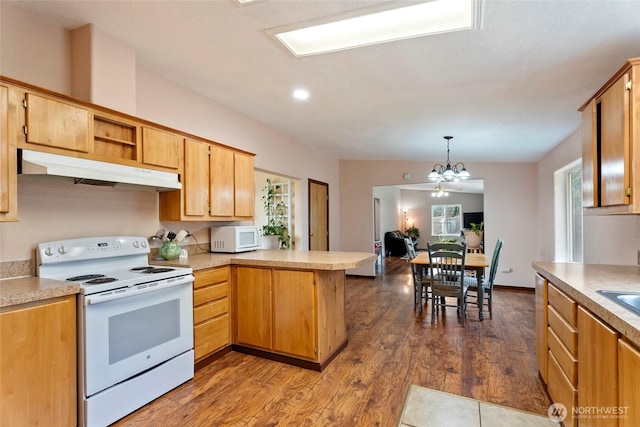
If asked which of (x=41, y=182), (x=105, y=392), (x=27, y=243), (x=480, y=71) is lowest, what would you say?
(x=105, y=392)

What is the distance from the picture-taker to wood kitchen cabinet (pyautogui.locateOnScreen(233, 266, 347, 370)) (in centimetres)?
270

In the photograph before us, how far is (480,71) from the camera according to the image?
99.0 inches

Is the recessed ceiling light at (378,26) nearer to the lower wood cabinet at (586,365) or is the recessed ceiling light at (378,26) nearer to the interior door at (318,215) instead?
the lower wood cabinet at (586,365)

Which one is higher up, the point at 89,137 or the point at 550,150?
the point at 550,150

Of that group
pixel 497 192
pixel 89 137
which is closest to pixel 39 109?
pixel 89 137

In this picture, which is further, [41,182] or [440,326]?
→ [440,326]

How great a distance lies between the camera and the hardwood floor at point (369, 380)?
208cm

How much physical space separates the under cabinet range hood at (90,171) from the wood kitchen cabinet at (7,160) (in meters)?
0.06

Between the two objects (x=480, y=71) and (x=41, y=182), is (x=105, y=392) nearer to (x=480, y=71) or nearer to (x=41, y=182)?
(x=41, y=182)

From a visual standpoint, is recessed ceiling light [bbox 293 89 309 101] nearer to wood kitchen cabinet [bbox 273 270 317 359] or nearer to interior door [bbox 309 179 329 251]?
wood kitchen cabinet [bbox 273 270 317 359]

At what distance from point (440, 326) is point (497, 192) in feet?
10.7

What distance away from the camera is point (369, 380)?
8.26 ft

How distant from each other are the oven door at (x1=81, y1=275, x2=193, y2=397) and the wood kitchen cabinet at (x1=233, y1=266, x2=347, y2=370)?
56 centimetres

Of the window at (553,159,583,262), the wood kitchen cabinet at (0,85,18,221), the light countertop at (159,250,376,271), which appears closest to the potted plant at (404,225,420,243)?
the window at (553,159,583,262)
